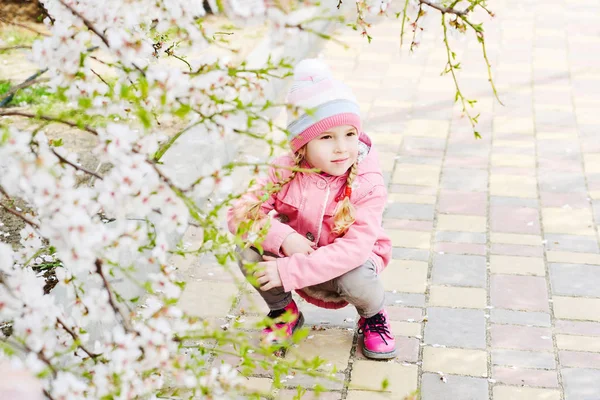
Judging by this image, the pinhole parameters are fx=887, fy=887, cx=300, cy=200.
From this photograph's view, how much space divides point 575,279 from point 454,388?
99cm

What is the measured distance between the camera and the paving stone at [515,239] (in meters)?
4.03

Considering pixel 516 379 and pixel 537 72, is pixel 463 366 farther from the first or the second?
pixel 537 72

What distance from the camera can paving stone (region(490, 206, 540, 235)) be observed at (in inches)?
163

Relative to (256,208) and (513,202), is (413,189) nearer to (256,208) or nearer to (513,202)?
(513,202)

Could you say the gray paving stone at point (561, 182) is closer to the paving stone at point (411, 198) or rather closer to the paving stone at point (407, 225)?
the paving stone at point (411, 198)

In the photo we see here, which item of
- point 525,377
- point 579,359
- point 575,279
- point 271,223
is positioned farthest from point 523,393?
point 271,223

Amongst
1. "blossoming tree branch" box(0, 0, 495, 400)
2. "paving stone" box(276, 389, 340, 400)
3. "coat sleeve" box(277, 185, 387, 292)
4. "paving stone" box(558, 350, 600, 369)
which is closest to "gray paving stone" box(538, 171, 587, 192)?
"paving stone" box(558, 350, 600, 369)

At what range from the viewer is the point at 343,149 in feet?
10.0

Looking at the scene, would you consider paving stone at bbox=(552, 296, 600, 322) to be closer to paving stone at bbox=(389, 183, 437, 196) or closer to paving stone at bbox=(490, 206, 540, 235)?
paving stone at bbox=(490, 206, 540, 235)

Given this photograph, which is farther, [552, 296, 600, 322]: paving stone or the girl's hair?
[552, 296, 600, 322]: paving stone

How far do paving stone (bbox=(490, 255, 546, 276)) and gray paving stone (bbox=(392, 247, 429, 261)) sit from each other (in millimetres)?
294

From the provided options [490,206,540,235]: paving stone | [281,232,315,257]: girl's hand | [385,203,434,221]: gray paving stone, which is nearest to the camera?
[281,232,315,257]: girl's hand

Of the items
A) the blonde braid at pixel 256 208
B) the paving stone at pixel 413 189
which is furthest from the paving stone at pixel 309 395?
the paving stone at pixel 413 189

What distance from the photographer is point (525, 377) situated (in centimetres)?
309
